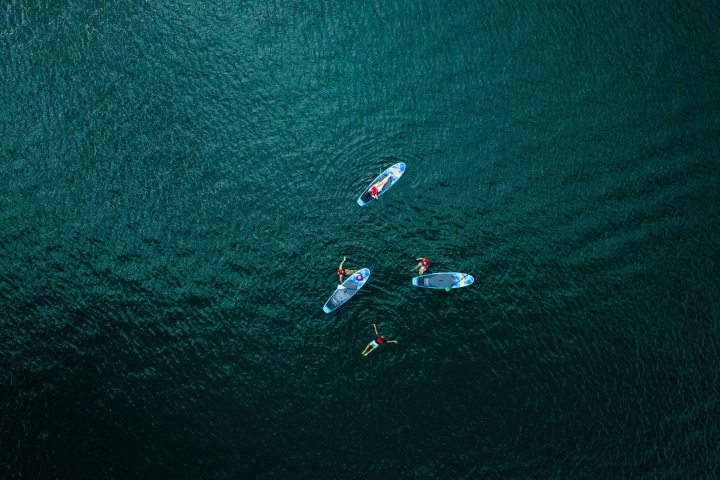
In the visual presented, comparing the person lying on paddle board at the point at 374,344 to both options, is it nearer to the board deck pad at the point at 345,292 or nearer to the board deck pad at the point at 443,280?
the board deck pad at the point at 345,292

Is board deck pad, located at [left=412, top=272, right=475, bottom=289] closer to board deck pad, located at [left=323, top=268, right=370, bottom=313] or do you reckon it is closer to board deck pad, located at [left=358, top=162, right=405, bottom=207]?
board deck pad, located at [left=323, top=268, right=370, bottom=313]

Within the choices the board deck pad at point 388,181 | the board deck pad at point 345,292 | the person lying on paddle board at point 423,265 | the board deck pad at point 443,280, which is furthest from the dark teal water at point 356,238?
the person lying on paddle board at point 423,265

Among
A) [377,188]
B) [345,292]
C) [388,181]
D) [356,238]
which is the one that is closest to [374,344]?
[345,292]

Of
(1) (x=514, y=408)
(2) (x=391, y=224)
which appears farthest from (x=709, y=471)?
(2) (x=391, y=224)

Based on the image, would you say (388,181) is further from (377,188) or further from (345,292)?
(345,292)

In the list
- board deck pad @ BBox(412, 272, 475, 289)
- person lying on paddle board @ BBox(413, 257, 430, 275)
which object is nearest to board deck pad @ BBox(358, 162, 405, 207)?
person lying on paddle board @ BBox(413, 257, 430, 275)

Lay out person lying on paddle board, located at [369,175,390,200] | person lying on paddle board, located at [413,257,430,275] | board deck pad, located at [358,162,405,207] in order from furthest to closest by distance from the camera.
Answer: board deck pad, located at [358,162,405,207]
person lying on paddle board, located at [369,175,390,200]
person lying on paddle board, located at [413,257,430,275]

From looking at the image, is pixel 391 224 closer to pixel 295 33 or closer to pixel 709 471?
pixel 295 33
